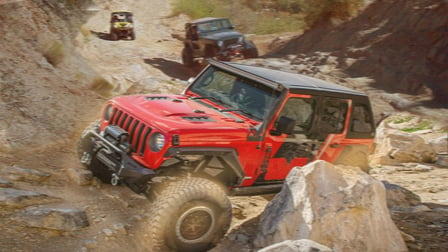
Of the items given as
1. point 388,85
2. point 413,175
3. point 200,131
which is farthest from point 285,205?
point 388,85

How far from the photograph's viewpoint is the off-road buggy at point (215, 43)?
51.5ft

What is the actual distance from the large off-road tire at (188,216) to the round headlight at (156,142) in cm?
35

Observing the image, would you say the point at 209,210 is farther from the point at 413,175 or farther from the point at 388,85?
the point at 388,85

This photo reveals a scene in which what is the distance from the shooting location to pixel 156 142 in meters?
4.71

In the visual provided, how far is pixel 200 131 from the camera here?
4.72 metres

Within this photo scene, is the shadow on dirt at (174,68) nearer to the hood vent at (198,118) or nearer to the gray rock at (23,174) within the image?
the gray rock at (23,174)

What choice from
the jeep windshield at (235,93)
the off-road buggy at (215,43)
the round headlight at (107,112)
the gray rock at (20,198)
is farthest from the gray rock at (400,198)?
the off-road buggy at (215,43)

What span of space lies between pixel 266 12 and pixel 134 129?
23.2 meters

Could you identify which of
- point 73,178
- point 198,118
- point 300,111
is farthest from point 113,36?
point 198,118

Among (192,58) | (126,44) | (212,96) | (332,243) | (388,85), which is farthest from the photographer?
(126,44)

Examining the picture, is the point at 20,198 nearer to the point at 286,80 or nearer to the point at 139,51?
the point at 286,80

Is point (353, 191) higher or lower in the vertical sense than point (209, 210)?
higher

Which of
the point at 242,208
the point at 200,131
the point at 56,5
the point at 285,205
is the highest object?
the point at 56,5

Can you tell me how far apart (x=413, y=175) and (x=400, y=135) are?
1389mm
